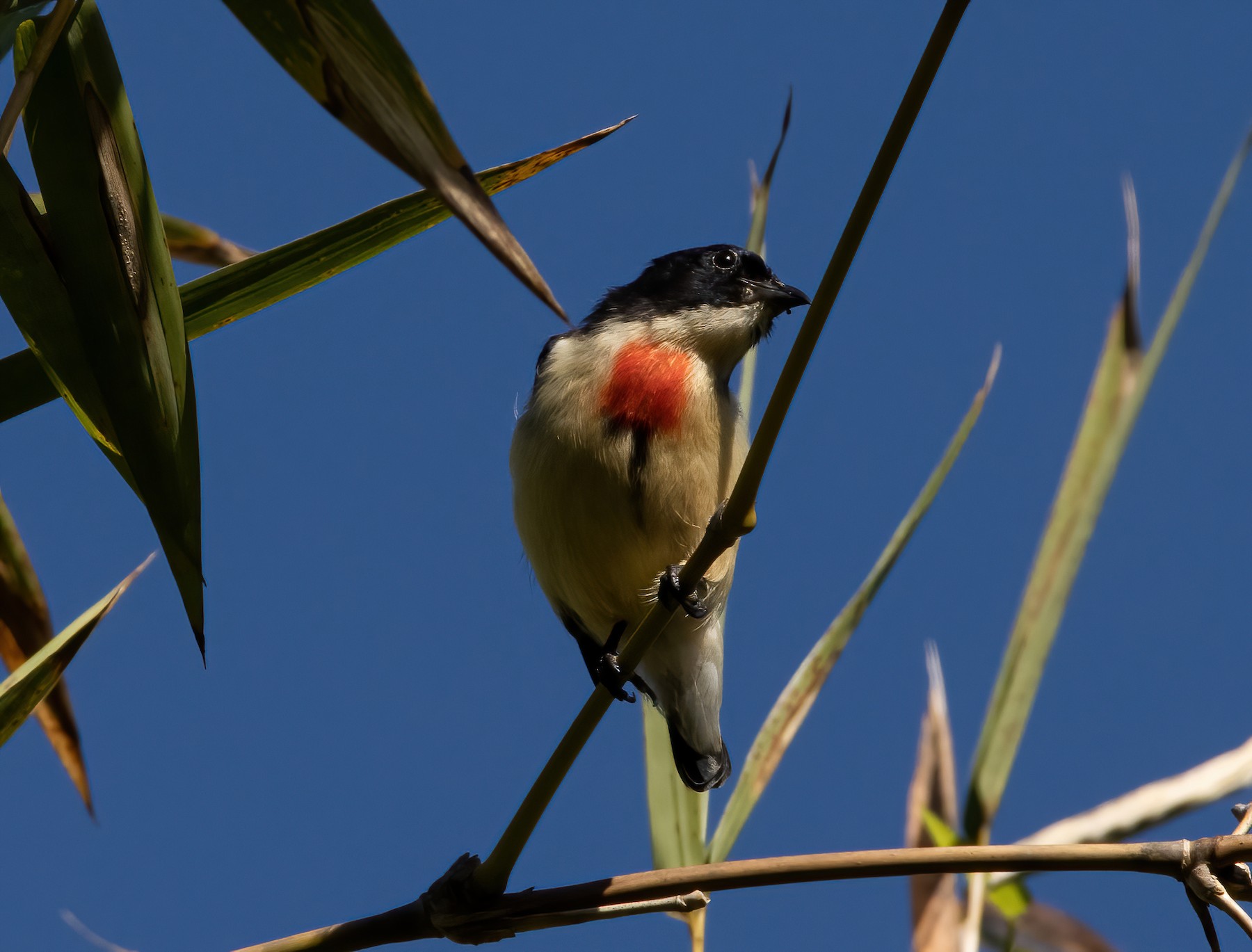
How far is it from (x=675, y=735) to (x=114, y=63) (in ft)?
8.74

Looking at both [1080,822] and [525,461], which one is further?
[525,461]

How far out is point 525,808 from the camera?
6.54 feet

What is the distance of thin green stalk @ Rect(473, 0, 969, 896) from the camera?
154cm

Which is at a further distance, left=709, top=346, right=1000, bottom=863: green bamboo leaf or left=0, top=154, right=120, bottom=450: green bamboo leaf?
left=709, top=346, right=1000, bottom=863: green bamboo leaf

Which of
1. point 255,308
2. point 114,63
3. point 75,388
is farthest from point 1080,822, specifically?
point 114,63

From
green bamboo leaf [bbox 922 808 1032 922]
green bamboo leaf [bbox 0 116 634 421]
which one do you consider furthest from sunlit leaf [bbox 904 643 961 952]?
green bamboo leaf [bbox 0 116 634 421]

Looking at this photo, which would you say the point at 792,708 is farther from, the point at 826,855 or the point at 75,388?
the point at 75,388

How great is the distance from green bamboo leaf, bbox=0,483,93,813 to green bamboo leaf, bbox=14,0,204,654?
2.10 ft

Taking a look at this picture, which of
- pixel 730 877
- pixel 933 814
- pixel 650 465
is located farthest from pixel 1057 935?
pixel 730 877

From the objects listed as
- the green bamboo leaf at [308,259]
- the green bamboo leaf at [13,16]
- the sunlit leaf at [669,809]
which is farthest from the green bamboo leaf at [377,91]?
the sunlit leaf at [669,809]

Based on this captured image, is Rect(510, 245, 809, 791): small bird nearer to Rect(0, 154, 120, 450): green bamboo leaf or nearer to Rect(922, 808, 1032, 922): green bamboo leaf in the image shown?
Rect(922, 808, 1032, 922): green bamboo leaf

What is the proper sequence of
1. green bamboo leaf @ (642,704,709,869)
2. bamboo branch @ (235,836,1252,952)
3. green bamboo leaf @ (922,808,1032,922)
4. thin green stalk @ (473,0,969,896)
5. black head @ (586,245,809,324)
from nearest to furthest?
thin green stalk @ (473,0,969,896), bamboo branch @ (235,836,1252,952), green bamboo leaf @ (922,808,1032,922), green bamboo leaf @ (642,704,709,869), black head @ (586,245,809,324)

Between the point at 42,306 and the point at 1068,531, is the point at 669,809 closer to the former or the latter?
the point at 1068,531

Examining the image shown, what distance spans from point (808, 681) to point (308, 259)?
1.59m
